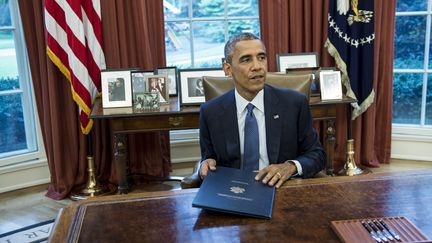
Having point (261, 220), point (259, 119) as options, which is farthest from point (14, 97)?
point (261, 220)

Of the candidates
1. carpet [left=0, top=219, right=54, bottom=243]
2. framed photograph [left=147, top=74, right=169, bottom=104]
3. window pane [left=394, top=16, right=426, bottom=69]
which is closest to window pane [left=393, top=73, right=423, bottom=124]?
window pane [left=394, top=16, right=426, bottom=69]

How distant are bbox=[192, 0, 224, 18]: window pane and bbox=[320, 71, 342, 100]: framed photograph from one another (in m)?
1.17

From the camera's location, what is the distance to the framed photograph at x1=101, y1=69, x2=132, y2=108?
3.07 m

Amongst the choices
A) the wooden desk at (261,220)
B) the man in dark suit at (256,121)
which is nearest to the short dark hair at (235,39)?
the man in dark suit at (256,121)

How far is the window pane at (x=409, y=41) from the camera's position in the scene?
3.83 meters

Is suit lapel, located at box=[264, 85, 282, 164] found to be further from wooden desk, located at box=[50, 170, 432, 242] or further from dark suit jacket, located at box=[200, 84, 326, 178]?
wooden desk, located at box=[50, 170, 432, 242]

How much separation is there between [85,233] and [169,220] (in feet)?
0.75

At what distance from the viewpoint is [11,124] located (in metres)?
3.58

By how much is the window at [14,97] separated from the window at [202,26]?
1173 millimetres

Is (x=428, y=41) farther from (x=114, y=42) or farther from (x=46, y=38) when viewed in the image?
(x=46, y=38)

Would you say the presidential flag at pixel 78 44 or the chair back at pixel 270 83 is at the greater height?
the presidential flag at pixel 78 44

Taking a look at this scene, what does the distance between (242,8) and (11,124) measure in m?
2.16

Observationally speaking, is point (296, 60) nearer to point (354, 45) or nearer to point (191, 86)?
point (354, 45)

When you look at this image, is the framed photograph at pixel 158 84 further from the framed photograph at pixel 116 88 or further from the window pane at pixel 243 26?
the window pane at pixel 243 26
